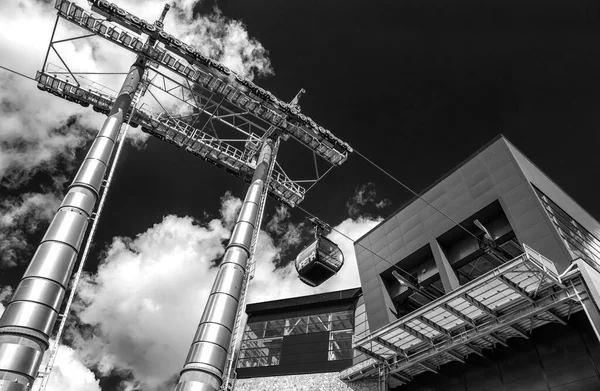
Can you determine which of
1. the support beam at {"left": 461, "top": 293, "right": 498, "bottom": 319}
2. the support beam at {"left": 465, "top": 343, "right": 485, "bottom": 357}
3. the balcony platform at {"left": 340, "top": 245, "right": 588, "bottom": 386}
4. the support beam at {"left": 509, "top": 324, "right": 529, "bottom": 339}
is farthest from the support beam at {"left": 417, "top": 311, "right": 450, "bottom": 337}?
the support beam at {"left": 509, "top": 324, "right": 529, "bottom": 339}

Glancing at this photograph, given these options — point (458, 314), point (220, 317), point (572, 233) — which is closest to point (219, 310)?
point (220, 317)

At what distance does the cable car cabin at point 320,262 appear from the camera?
22188mm

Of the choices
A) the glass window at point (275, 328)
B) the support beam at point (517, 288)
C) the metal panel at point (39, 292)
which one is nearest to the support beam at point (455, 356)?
the support beam at point (517, 288)

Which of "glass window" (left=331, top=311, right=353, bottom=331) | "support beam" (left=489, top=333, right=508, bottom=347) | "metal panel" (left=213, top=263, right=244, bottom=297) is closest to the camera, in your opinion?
"metal panel" (left=213, top=263, right=244, bottom=297)

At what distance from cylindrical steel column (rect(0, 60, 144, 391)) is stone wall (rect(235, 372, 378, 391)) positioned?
25000 mm

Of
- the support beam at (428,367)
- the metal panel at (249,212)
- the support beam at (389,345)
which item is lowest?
the metal panel at (249,212)

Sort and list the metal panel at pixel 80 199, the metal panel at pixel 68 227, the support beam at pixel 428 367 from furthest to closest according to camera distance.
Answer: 1. the support beam at pixel 428 367
2. the metal panel at pixel 80 199
3. the metal panel at pixel 68 227

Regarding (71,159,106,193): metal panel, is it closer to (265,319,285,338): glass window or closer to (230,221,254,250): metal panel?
(230,221,254,250): metal panel

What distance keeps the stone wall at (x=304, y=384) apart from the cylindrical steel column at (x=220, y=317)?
831 inches

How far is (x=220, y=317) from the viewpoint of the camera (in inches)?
428

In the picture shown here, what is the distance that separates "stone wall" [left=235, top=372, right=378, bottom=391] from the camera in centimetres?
3056

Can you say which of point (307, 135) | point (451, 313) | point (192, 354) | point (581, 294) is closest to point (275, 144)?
point (307, 135)

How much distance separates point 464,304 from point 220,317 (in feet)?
56.5

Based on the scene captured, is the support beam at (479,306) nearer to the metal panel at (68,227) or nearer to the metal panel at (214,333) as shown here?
the metal panel at (214,333)
